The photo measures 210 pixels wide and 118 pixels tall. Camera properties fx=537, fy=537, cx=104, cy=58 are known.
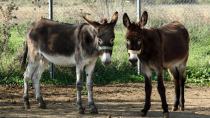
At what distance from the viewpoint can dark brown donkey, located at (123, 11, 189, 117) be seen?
8.73m

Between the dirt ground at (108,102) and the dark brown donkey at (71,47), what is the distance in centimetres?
37

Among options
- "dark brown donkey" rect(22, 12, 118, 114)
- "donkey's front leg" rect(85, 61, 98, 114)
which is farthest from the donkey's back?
"donkey's front leg" rect(85, 61, 98, 114)

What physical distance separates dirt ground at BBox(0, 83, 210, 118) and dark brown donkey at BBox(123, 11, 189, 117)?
489 mm

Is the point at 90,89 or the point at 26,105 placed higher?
the point at 90,89

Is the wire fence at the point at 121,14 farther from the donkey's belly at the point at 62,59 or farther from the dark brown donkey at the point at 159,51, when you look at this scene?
the dark brown donkey at the point at 159,51

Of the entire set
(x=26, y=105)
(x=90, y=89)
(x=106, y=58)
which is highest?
(x=106, y=58)

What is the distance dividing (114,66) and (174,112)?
4570 millimetres

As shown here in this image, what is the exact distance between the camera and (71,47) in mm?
9711

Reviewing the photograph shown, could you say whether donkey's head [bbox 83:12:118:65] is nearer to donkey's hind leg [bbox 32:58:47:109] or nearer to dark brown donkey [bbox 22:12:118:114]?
dark brown donkey [bbox 22:12:118:114]

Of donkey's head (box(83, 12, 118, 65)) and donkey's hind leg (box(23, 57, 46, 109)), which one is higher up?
donkey's head (box(83, 12, 118, 65))

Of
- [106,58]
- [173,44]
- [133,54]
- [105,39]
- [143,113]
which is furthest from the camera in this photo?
[173,44]

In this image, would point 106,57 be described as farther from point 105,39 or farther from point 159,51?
point 159,51

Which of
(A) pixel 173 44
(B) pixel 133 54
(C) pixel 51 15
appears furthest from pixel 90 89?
(C) pixel 51 15

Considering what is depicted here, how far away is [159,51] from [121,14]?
6.25 meters
